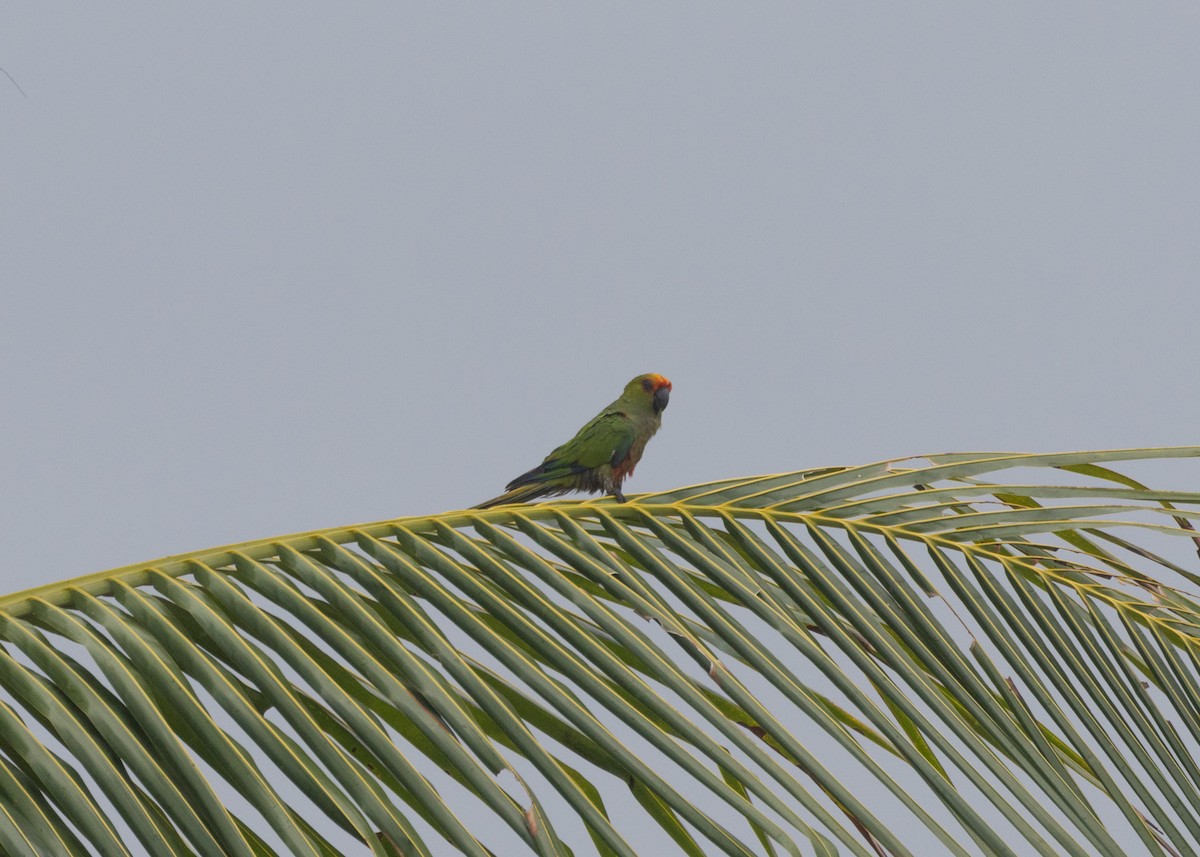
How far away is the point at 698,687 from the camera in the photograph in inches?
70.7

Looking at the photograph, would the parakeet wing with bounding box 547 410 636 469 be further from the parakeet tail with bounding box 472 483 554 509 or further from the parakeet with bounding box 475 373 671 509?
the parakeet tail with bounding box 472 483 554 509

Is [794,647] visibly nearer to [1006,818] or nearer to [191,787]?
[1006,818]

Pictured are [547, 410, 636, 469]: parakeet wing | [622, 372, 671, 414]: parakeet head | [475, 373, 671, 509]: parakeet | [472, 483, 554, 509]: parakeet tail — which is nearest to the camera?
[472, 483, 554, 509]: parakeet tail

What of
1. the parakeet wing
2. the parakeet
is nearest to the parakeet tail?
the parakeet

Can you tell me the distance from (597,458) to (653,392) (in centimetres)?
70

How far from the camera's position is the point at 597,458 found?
188 inches

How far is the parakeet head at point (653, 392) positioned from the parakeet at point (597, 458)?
6cm

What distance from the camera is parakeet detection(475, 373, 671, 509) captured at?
463 cm

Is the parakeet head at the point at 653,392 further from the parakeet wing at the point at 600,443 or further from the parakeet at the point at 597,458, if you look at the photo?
the parakeet wing at the point at 600,443

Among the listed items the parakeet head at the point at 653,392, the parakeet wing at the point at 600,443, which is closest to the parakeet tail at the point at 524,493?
the parakeet wing at the point at 600,443

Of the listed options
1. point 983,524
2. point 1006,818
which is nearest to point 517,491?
point 983,524

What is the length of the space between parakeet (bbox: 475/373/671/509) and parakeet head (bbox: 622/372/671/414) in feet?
0.20

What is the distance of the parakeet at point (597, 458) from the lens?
15.2ft

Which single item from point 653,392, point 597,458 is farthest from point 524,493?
point 653,392
